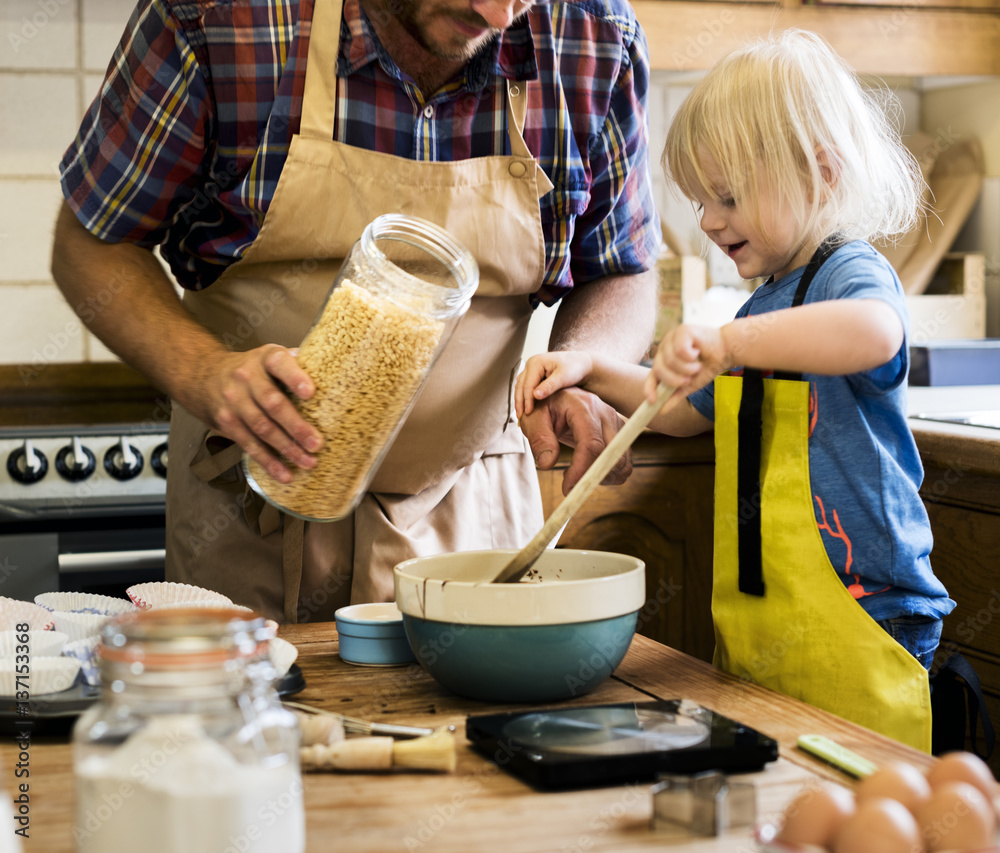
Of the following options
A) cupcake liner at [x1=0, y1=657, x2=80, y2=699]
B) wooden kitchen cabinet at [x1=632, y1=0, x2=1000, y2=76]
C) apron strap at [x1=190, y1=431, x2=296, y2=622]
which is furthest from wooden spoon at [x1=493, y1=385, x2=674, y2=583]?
wooden kitchen cabinet at [x1=632, y1=0, x2=1000, y2=76]

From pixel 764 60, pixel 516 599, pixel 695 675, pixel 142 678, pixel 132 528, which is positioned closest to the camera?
pixel 142 678

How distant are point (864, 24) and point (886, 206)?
1428 millimetres

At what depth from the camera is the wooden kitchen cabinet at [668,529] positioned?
6.67ft

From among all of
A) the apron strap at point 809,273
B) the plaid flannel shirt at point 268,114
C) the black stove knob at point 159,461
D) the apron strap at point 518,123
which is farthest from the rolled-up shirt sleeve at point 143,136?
the black stove knob at point 159,461

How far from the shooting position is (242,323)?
1161 mm

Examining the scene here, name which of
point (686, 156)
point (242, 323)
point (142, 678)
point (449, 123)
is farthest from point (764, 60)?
point (142, 678)

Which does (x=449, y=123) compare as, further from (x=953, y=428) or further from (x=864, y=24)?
(x=864, y=24)

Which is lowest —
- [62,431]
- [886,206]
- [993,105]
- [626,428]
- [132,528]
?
[132,528]

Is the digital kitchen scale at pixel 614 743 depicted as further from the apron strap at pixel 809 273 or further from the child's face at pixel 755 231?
the child's face at pixel 755 231

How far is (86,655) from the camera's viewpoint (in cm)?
74

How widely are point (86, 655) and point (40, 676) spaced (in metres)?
0.04

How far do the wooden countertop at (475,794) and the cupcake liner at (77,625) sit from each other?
0.35 feet

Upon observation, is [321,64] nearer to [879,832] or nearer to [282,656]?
[282,656]

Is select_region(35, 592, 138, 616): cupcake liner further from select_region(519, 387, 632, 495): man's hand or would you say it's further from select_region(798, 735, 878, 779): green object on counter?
select_region(798, 735, 878, 779): green object on counter
